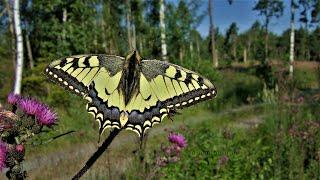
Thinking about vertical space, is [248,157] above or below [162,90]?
below

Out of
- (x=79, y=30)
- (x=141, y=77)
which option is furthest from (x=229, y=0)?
(x=141, y=77)

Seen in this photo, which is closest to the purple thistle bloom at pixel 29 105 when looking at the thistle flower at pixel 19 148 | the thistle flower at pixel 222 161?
the thistle flower at pixel 19 148

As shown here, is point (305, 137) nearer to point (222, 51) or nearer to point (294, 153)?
point (294, 153)

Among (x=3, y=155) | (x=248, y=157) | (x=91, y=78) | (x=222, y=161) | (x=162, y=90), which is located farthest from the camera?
(x=248, y=157)

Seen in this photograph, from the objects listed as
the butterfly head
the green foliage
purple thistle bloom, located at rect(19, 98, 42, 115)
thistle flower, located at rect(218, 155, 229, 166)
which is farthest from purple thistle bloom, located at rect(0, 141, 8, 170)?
thistle flower, located at rect(218, 155, 229, 166)

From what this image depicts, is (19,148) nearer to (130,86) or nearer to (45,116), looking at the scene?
(45,116)

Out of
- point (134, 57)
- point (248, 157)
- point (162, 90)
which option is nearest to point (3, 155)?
point (134, 57)
